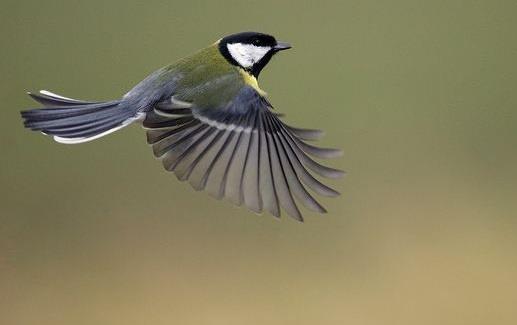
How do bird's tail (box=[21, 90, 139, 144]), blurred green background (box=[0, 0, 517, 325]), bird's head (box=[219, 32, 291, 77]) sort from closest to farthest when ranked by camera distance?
1. bird's tail (box=[21, 90, 139, 144])
2. bird's head (box=[219, 32, 291, 77])
3. blurred green background (box=[0, 0, 517, 325])

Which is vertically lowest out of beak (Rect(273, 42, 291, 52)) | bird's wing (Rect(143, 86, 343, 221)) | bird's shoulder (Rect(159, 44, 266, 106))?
bird's wing (Rect(143, 86, 343, 221))

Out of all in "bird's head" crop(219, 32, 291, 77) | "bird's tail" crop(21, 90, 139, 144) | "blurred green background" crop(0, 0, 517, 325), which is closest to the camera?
"bird's tail" crop(21, 90, 139, 144)

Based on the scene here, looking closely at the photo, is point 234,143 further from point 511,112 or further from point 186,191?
point 511,112

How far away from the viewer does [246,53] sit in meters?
1.25

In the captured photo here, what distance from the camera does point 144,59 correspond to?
6.55ft

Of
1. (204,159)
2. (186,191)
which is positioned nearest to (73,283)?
(186,191)

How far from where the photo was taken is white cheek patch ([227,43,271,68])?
1240 mm

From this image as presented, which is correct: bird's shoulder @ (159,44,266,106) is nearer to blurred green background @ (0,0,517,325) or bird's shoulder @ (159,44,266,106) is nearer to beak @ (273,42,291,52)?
beak @ (273,42,291,52)

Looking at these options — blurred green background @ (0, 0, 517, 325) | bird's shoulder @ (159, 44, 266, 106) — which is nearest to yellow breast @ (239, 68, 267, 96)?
bird's shoulder @ (159, 44, 266, 106)

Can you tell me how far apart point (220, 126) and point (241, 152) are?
5 cm

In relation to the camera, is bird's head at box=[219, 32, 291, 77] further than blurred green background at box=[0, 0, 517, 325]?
No

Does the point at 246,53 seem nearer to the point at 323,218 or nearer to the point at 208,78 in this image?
the point at 208,78

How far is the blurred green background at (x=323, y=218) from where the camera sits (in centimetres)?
222

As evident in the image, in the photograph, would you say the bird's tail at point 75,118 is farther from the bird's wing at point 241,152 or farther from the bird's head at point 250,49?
the bird's head at point 250,49
